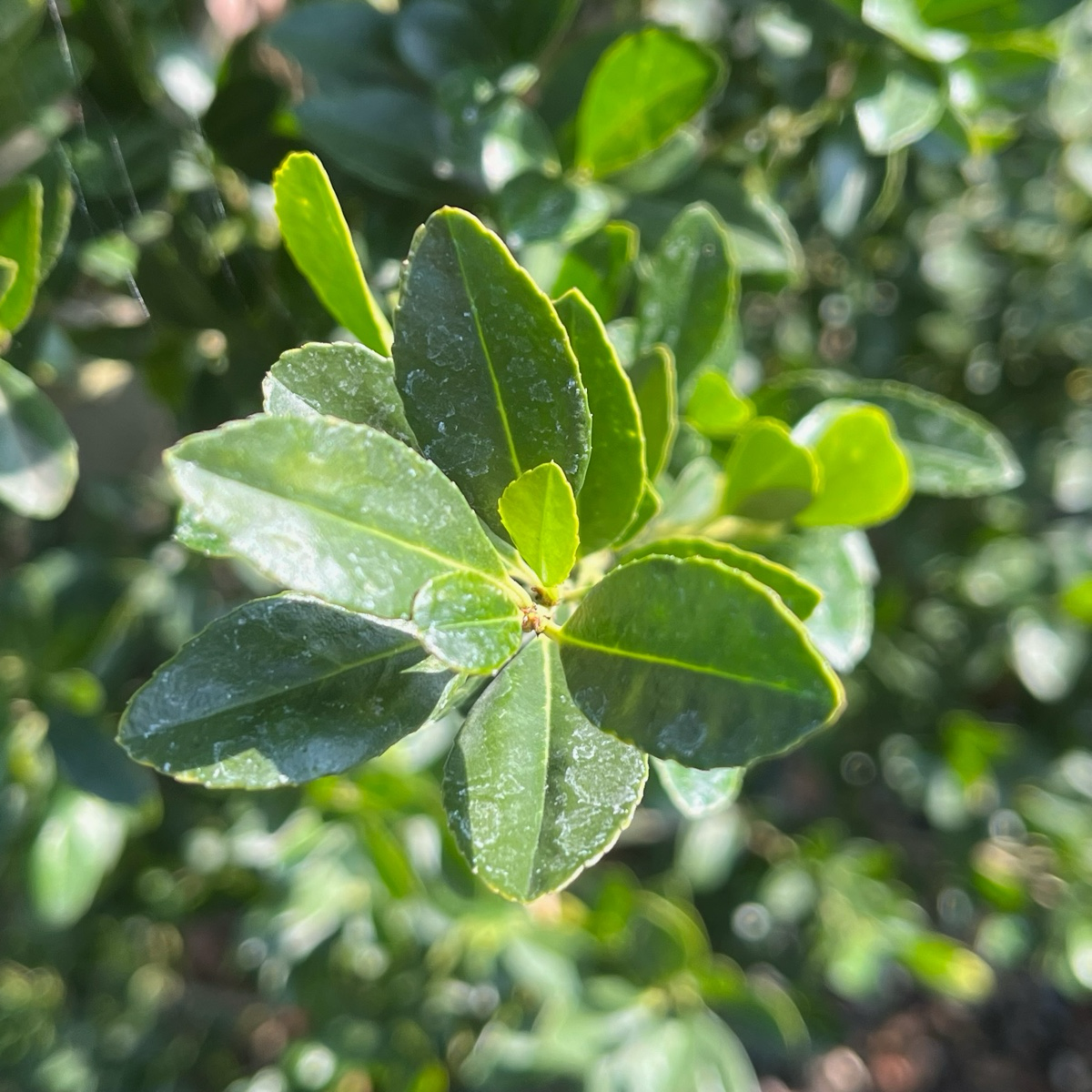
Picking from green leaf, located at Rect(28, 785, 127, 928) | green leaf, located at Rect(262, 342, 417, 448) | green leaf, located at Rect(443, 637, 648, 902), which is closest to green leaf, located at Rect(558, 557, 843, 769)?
green leaf, located at Rect(443, 637, 648, 902)

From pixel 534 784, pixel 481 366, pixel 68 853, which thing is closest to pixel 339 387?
pixel 481 366

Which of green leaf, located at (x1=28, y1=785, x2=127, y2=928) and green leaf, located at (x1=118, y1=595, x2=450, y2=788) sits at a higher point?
green leaf, located at (x1=118, y1=595, x2=450, y2=788)

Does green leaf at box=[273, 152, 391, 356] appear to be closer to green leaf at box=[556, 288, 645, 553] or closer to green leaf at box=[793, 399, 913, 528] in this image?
green leaf at box=[556, 288, 645, 553]

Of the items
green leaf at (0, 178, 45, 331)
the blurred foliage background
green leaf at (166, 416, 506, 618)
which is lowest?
the blurred foliage background

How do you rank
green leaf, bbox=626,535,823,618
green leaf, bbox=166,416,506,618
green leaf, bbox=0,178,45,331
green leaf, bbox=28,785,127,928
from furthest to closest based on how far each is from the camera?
green leaf, bbox=28,785,127,928, green leaf, bbox=0,178,45,331, green leaf, bbox=626,535,823,618, green leaf, bbox=166,416,506,618

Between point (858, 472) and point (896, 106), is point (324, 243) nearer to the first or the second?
point (858, 472)

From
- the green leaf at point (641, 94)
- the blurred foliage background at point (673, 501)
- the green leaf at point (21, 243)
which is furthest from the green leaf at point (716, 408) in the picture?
the green leaf at point (21, 243)

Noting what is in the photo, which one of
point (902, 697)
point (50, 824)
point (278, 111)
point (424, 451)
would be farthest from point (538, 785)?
point (902, 697)
